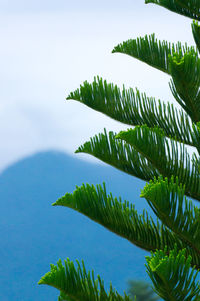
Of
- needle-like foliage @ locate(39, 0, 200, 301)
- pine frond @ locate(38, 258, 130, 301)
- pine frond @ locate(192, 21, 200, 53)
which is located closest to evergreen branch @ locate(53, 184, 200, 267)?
needle-like foliage @ locate(39, 0, 200, 301)

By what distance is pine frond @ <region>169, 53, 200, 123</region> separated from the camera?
6.70 feet

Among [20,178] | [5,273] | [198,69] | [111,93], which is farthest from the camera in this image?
[20,178]

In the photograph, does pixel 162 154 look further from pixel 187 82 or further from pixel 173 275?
pixel 173 275

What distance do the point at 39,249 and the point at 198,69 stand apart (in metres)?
8.54

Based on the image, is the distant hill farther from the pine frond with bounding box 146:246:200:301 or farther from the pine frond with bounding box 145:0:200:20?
the pine frond with bounding box 146:246:200:301

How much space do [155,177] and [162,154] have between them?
0.34m

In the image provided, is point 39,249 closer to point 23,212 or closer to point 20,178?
point 23,212

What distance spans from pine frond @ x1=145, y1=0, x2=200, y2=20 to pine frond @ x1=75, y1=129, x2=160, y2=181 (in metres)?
0.93

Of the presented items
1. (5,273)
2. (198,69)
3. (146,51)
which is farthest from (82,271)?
(5,273)

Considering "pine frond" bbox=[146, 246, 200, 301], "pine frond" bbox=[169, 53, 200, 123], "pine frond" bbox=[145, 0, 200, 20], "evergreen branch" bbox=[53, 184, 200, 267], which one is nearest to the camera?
"pine frond" bbox=[146, 246, 200, 301]

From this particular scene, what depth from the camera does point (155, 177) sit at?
1.92 metres

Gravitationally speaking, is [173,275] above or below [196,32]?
below

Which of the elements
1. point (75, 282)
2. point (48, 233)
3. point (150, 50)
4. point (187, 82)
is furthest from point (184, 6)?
point (48, 233)

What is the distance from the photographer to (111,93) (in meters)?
2.64
